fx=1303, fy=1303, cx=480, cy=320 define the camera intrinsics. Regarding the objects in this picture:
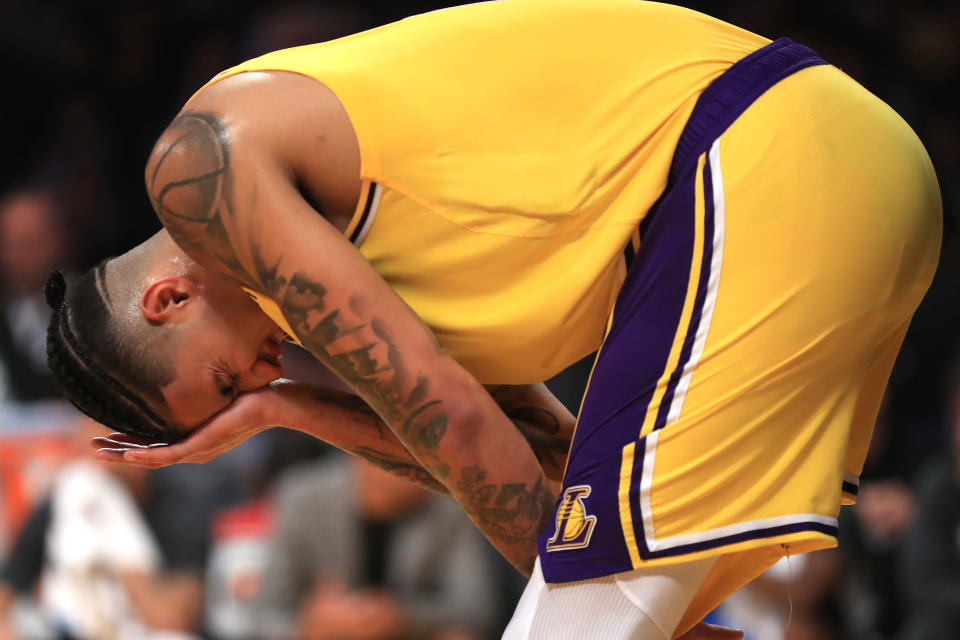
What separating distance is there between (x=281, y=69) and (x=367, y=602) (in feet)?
7.81

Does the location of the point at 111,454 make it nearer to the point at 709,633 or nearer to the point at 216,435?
the point at 216,435

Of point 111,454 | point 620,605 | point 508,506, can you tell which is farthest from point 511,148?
point 111,454

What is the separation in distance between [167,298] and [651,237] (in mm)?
691

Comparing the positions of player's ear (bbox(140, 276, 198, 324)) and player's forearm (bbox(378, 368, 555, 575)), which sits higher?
player's ear (bbox(140, 276, 198, 324))

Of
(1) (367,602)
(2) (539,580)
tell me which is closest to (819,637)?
(1) (367,602)

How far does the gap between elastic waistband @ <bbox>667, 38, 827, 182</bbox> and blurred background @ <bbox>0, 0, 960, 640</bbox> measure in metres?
2.07

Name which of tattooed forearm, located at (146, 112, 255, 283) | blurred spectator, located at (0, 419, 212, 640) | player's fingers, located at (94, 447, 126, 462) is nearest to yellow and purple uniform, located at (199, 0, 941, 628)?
tattooed forearm, located at (146, 112, 255, 283)

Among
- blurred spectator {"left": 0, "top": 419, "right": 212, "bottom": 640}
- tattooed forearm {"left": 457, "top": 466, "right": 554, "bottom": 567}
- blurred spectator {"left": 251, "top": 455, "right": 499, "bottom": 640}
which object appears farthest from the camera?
blurred spectator {"left": 0, "top": 419, "right": 212, "bottom": 640}

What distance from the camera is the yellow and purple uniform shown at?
163cm

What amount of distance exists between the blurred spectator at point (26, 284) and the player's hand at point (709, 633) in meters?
4.16

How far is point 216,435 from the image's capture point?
1986 millimetres

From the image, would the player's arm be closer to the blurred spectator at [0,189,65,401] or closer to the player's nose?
the player's nose

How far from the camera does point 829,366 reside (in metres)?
1.66

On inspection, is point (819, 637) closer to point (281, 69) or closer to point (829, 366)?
point (829, 366)
